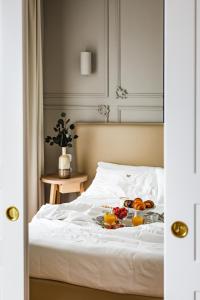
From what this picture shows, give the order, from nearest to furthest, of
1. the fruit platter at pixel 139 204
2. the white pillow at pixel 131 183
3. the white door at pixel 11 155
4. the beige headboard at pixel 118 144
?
the white door at pixel 11 155, the fruit platter at pixel 139 204, the white pillow at pixel 131 183, the beige headboard at pixel 118 144

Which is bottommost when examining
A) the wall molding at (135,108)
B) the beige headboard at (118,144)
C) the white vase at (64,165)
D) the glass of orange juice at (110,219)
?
the glass of orange juice at (110,219)

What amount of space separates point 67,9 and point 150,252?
131 inches

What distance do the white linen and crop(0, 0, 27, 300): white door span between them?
0.77 meters

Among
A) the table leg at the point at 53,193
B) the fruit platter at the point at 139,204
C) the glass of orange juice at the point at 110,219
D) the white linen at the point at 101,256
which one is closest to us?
the white linen at the point at 101,256

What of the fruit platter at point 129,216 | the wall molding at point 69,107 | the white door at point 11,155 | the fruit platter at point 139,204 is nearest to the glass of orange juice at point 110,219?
the fruit platter at point 129,216

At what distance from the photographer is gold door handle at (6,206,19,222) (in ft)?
6.59

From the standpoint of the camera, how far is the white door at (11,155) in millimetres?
1946

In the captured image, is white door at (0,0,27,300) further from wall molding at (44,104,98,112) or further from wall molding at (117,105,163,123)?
wall molding at (44,104,98,112)

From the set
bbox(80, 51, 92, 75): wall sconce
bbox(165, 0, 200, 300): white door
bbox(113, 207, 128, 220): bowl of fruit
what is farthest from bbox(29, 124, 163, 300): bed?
bbox(80, 51, 92, 75): wall sconce

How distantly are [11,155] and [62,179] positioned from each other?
9.84 ft

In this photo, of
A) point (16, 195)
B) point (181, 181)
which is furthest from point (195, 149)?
point (16, 195)

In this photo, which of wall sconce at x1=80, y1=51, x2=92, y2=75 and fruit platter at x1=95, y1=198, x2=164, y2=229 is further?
wall sconce at x1=80, y1=51, x2=92, y2=75

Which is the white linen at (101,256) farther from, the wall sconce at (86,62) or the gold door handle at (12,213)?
the wall sconce at (86,62)

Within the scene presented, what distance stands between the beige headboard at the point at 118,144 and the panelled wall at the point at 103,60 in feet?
0.44
